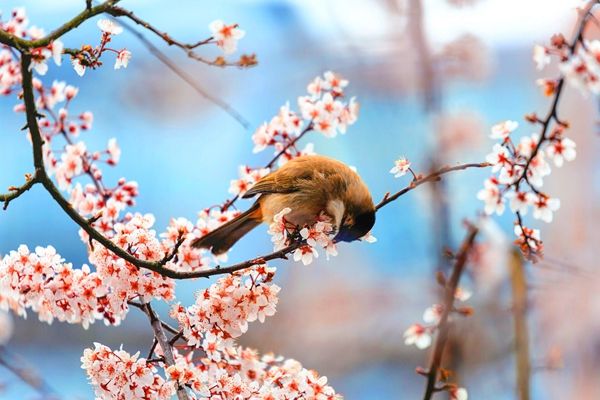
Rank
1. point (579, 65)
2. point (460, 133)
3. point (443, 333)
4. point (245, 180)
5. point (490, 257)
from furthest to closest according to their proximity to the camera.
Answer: point (460, 133) → point (490, 257) → point (245, 180) → point (443, 333) → point (579, 65)

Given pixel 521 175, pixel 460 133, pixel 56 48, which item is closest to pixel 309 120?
pixel 521 175

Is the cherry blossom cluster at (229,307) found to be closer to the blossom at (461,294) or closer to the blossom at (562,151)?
the blossom at (461,294)

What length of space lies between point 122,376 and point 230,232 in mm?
300

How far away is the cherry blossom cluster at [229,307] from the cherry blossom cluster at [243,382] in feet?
0.18

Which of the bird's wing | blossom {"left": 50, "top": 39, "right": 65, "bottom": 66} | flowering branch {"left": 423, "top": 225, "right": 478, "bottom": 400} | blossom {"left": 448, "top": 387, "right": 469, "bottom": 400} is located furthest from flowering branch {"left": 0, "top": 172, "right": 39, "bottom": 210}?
blossom {"left": 448, "top": 387, "right": 469, "bottom": 400}

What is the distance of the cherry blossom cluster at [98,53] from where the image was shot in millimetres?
819

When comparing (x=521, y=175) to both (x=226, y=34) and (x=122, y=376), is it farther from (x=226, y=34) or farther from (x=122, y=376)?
(x=122, y=376)

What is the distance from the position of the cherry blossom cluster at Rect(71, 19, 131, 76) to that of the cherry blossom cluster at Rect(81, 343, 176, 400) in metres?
0.42

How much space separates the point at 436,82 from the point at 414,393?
1.02 meters

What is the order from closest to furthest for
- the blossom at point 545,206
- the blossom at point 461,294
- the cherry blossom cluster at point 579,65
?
the cherry blossom cluster at point 579,65
the blossom at point 545,206
the blossom at point 461,294

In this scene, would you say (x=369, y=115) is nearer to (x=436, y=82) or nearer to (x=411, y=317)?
(x=436, y=82)

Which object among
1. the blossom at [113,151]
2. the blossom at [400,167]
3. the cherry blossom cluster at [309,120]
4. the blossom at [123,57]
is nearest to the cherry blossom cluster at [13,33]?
the blossom at [113,151]

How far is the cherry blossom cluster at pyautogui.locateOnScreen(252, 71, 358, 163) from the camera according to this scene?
4.08ft

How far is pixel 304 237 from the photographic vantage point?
923 mm
